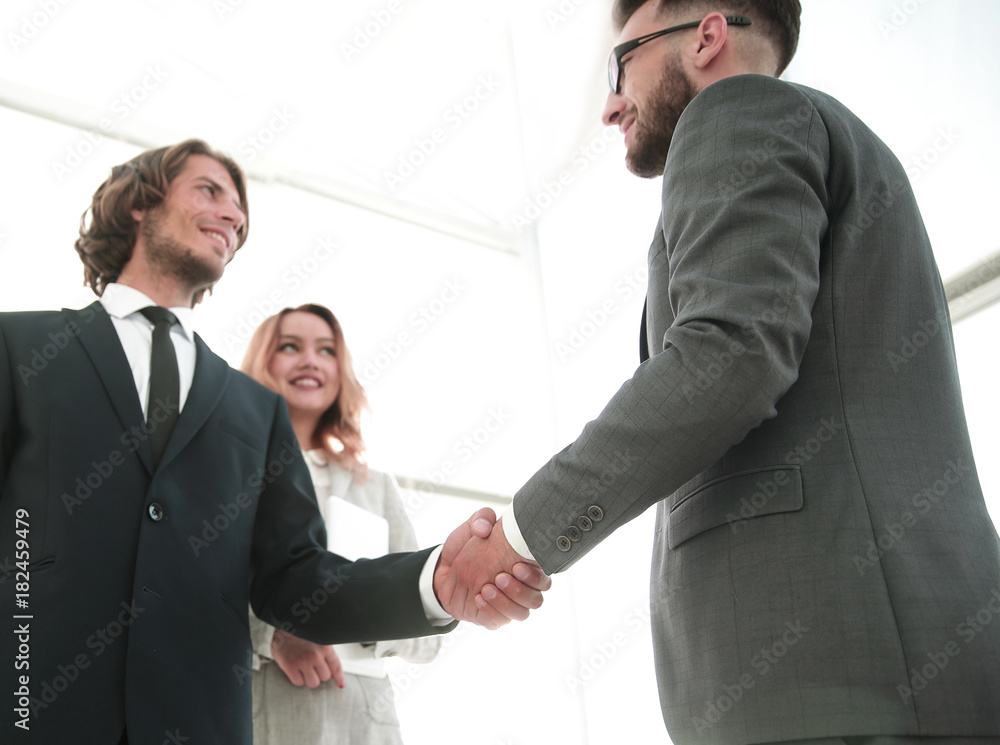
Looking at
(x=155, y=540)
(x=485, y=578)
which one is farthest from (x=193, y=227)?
(x=485, y=578)

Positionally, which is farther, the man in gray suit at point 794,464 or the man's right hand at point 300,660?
the man's right hand at point 300,660

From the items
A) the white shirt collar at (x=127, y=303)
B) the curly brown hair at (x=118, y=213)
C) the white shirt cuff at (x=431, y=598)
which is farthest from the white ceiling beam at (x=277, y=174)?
the white shirt cuff at (x=431, y=598)

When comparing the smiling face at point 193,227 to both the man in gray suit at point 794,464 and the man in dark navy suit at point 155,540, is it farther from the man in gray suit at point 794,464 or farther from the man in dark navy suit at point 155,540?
the man in gray suit at point 794,464

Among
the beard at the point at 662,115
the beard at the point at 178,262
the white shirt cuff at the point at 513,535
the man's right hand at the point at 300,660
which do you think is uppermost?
the beard at the point at 178,262

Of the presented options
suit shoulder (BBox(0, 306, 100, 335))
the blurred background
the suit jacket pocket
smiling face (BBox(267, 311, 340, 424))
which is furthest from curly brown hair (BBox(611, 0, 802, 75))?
the blurred background

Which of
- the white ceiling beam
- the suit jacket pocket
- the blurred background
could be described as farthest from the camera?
the white ceiling beam

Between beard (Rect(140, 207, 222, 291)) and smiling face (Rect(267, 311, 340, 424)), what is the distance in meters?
1.04

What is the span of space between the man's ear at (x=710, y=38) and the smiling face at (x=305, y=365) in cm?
212

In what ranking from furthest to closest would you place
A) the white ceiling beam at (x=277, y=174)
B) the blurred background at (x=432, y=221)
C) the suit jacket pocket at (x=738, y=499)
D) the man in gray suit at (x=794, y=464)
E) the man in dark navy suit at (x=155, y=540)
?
the white ceiling beam at (x=277, y=174) < the blurred background at (x=432, y=221) < the man in dark navy suit at (x=155, y=540) < the suit jacket pocket at (x=738, y=499) < the man in gray suit at (x=794, y=464)

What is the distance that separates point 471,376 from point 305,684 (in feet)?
13.5

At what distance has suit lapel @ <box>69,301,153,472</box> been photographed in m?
1.80

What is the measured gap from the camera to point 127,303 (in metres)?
2.11

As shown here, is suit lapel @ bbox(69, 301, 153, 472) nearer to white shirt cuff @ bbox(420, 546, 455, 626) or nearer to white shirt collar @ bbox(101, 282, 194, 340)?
white shirt collar @ bbox(101, 282, 194, 340)

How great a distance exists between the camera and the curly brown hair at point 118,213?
2.46 metres
